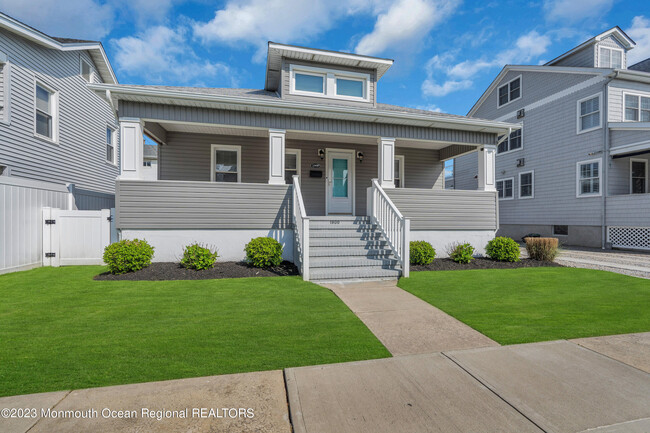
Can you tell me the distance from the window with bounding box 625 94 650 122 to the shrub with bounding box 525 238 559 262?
791 centimetres

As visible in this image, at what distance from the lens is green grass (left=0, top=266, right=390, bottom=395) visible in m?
2.57

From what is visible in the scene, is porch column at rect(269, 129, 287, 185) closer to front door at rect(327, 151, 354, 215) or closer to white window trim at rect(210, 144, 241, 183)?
white window trim at rect(210, 144, 241, 183)

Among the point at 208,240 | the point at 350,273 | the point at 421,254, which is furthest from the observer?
the point at 208,240

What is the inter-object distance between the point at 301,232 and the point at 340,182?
14.0 ft

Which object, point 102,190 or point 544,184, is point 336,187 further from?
point 544,184

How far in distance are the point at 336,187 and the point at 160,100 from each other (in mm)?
5456

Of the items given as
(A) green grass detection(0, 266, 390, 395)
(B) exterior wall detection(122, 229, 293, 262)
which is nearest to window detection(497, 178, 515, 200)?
(B) exterior wall detection(122, 229, 293, 262)

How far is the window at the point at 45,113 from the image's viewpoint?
895cm

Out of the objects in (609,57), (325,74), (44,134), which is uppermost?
(609,57)

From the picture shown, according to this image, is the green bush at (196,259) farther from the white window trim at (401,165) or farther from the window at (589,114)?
the window at (589,114)

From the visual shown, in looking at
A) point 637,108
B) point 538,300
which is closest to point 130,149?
point 538,300

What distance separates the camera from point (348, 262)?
20.9ft

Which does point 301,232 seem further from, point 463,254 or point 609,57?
point 609,57

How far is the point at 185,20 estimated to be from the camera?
13609 millimetres
